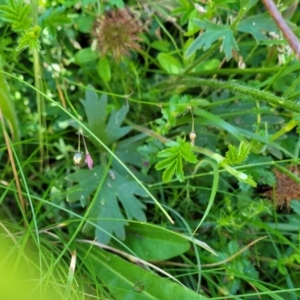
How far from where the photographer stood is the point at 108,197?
125 centimetres

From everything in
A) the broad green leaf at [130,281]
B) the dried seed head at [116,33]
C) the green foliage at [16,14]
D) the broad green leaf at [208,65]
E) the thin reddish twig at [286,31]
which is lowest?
the broad green leaf at [130,281]

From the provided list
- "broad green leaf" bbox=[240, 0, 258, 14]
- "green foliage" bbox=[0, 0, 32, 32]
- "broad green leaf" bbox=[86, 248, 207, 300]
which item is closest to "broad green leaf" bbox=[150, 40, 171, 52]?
"broad green leaf" bbox=[240, 0, 258, 14]

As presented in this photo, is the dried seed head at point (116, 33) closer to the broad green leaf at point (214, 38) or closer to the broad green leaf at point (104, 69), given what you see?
the broad green leaf at point (104, 69)

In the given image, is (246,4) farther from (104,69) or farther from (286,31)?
(104,69)

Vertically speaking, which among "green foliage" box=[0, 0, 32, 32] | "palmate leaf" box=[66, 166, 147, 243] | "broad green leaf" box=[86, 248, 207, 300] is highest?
"green foliage" box=[0, 0, 32, 32]

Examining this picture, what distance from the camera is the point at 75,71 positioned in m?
1.45

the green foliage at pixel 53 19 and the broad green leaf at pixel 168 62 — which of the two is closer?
the green foliage at pixel 53 19

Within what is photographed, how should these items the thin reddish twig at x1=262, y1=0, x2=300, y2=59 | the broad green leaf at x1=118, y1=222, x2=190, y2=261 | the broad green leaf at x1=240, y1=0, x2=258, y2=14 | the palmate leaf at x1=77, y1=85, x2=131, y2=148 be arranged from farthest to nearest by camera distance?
the palmate leaf at x1=77, y1=85, x2=131, y2=148 < the broad green leaf at x1=118, y1=222, x2=190, y2=261 < the broad green leaf at x1=240, y1=0, x2=258, y2=14 < the thin reddish twig at x1=262, y1=0, x2=300, y2=59

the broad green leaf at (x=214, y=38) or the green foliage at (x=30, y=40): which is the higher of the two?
the green foliage at (x=30, y=40)

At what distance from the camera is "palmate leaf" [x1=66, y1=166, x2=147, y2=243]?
120cm

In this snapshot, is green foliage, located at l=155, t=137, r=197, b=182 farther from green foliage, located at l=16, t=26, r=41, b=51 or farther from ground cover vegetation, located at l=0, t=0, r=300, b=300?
green foliage, located at l=16, t=26, r=41, b=51

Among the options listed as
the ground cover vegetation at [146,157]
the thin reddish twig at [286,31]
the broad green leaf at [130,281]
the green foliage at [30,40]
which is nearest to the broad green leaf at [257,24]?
the ground cover vegetation at [146,157]

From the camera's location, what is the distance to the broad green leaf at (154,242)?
119 cm

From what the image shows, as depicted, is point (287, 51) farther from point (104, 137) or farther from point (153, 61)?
point (104, 137)
